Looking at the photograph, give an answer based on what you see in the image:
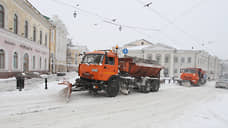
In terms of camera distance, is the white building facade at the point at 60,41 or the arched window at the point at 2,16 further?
the white building facade at the point at 60,41

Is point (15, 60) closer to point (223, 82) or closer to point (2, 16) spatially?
point (2, 16)

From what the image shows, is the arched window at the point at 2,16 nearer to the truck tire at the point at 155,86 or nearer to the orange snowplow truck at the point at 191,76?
the truck tire at the point at 155,86

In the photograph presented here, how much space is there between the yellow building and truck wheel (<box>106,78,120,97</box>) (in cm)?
1270

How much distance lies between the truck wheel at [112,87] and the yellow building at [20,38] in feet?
41.7

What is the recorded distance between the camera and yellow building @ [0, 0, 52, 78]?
15.8 metres

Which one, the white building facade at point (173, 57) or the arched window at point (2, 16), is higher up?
the arched window at point (2, 16)

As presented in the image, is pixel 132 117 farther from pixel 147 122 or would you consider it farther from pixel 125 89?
pixel 125 89

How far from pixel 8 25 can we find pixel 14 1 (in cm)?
304

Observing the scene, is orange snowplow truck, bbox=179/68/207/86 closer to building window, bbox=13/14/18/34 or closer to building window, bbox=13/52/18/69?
building window, bbox=13/52/18/69

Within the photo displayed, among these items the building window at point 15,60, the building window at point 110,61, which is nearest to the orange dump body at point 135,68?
the building window at point 110,61

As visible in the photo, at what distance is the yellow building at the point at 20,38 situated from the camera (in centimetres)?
1584

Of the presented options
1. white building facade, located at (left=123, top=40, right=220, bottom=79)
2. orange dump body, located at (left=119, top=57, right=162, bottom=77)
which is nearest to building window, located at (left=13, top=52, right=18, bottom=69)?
orange dump body, located at (left=119, top=57, right=162, bottom=77)

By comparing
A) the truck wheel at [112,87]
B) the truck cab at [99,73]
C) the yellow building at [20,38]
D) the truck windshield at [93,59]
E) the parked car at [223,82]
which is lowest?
the parked car at [223,82]

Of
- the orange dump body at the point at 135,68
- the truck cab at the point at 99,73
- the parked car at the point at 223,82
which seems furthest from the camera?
the parked car at the point at 223,82
